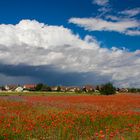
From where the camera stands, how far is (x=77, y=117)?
1738 cm

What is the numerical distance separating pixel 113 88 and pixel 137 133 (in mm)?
71600

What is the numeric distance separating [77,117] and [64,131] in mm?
→ 4148

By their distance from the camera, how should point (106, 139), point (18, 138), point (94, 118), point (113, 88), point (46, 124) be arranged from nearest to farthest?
point (106, 139) < point (18, 138) < point (46, 124) < point (94, 118) < point (113, 88)

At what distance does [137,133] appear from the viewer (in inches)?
469

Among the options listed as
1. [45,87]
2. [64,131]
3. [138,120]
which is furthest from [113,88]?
[45,87]

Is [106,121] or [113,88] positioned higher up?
[113,88]

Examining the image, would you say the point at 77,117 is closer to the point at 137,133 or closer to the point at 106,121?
the point at 106,121

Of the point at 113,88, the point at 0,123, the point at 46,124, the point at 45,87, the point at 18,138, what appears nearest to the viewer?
the point at 18,138

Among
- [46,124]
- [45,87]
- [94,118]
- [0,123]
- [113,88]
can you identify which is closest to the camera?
[0,123]

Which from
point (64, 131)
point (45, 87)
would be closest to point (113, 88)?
point (64, 131)

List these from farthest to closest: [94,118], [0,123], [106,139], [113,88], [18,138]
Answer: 1. [113,88]
2. [94,118]
3. [0,123]
4. [18,138]
5. [106,139]

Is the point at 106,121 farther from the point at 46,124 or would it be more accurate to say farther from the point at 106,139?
the point at 106,139

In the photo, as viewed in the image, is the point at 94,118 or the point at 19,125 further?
the point at 94,118

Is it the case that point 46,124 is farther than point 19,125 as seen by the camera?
Yes
